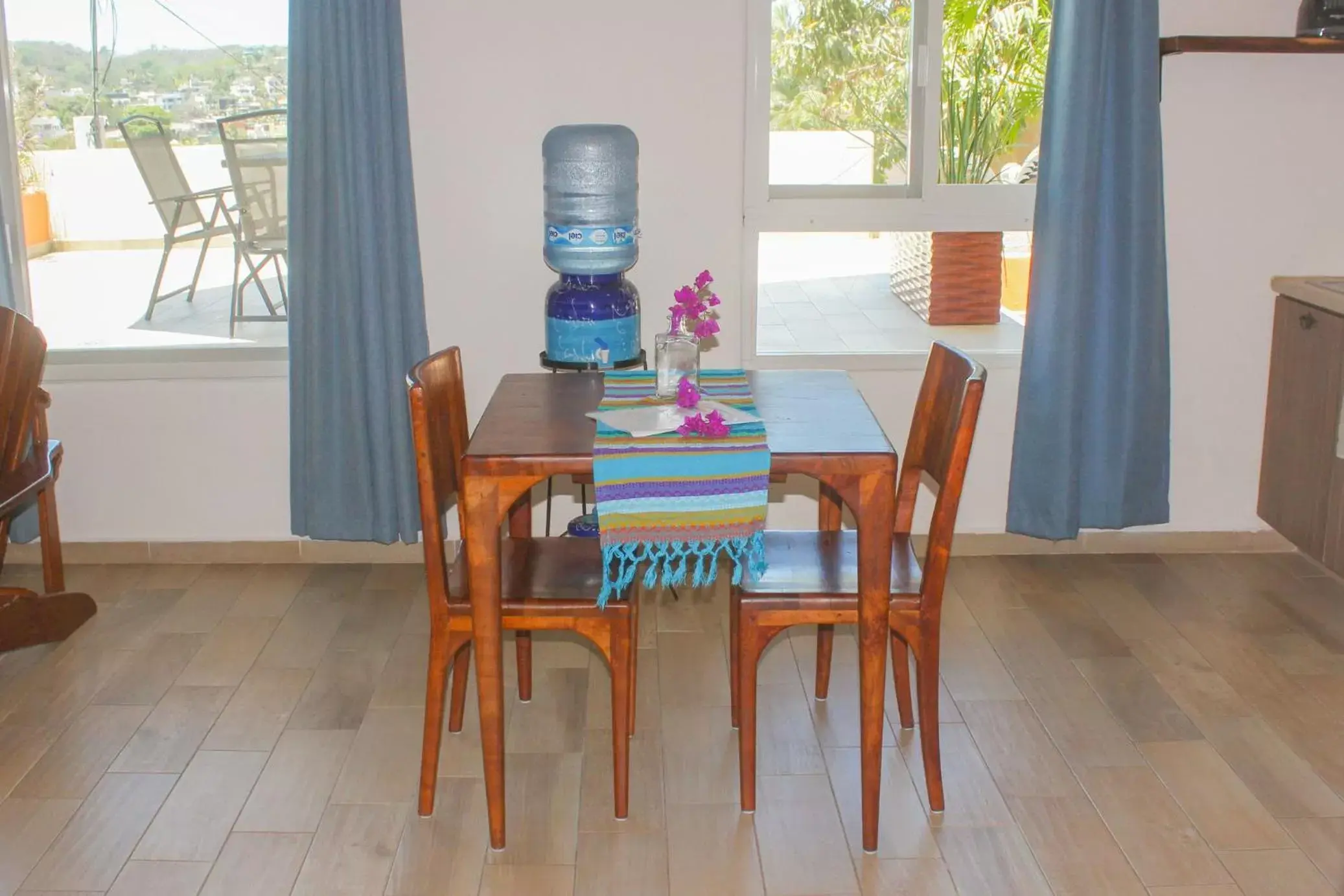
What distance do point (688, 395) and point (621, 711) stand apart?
634mm

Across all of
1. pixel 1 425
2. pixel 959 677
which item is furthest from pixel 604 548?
pixel 1 425

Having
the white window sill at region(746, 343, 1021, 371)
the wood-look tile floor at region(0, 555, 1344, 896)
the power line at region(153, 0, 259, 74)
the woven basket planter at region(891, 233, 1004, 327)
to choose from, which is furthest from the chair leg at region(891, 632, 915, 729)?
the power line at region(153, 0, 259, 74)

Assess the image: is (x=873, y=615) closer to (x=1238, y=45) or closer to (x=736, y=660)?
(x=736, y=660)

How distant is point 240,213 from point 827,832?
2517mm

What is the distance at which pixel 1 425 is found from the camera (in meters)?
3.44

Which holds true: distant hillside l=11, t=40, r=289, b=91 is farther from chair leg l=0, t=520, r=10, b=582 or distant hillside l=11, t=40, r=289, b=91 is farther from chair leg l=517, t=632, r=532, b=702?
chair leg l=517, t=632, r=532, b=702

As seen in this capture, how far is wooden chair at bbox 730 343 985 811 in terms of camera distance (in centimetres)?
263

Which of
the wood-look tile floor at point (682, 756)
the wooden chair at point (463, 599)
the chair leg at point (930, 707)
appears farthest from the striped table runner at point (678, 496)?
the wood-look tile floor at point (682, 756)

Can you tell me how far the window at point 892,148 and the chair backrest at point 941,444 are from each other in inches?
46.2

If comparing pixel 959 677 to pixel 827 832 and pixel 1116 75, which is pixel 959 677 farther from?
pixel 1116 75

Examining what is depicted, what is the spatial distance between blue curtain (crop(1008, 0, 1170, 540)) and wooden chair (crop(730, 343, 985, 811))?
1.08 meters

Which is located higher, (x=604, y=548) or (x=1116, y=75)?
(x=1116, y=75)

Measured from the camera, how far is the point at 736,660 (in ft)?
9.56

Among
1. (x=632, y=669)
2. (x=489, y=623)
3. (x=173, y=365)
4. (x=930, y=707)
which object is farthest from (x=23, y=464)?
(x=930, y=707)
